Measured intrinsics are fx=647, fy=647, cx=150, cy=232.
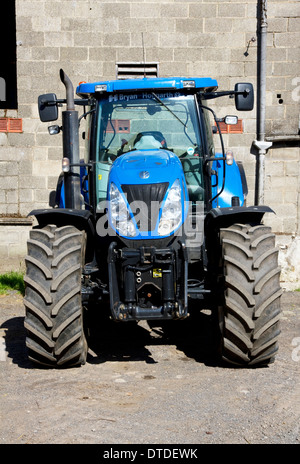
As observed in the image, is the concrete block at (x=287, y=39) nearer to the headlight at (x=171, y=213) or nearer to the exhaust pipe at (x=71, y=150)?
the exhaust pipe at (x=71, y=150)

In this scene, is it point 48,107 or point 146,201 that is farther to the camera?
point 48,107

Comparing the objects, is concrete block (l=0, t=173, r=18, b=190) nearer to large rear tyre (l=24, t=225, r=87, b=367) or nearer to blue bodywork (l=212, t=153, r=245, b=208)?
blue bodywork (l=212, t=153, r=245, b=208)

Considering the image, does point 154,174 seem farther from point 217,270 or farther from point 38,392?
point 38,392

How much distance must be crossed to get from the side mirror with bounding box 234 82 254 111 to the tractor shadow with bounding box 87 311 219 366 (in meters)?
1.94

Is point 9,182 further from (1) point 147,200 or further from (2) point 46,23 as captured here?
(1) point 147,200

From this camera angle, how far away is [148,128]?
588 centimetres

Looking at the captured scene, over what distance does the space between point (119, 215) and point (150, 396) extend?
1436mm

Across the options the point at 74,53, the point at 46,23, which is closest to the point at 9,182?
the point at 74,53

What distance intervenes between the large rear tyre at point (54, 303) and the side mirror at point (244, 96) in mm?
1996

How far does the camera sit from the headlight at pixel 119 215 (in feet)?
16.7

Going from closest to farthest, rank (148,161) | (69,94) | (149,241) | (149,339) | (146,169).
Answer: (149,241)
(146,169)
(148,161)
(69,94)
(149,339)

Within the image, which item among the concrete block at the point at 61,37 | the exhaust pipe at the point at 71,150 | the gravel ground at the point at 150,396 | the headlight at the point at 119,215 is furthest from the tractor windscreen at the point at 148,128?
the concrete block at the point at 61,37

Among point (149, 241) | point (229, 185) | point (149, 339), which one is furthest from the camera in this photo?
point (229, 185)

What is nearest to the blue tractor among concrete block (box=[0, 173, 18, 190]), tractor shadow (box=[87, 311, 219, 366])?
tractor shadow (box=[87, 311, 219, 366])
